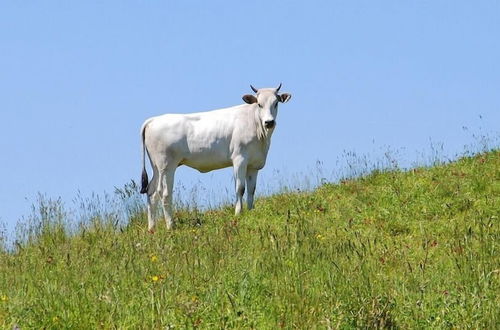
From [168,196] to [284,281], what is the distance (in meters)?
8.64

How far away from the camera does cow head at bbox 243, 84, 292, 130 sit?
16.7m

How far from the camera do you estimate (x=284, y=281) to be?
823cm

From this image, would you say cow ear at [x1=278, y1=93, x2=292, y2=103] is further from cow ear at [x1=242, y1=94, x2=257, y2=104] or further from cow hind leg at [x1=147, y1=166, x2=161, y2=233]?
cow hind leg at [x1=147, y1=166, x2=161, y2=233]

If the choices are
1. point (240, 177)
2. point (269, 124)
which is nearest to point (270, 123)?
point (269, 124)

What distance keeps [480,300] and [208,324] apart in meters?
2.08

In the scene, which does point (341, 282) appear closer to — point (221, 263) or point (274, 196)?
point (221, 263)

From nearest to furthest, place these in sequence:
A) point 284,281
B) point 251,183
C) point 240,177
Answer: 1. point 284,281
2. point 240,177
3. point 251,183

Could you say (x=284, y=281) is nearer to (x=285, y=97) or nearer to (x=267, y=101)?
(x=267, y=101)

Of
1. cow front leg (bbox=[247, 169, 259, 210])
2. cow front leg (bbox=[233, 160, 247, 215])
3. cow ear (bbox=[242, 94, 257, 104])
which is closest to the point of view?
cow front leg (bbox=[233, 160, 247, 215])

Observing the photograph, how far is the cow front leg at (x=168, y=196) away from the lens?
16516mm

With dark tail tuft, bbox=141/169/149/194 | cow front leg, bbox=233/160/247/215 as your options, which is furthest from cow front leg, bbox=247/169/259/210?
dark tail tuft, bbox=141/169/149/194

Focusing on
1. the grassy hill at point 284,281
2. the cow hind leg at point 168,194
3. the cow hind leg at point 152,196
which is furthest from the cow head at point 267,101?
the grassy hill at point 284,281

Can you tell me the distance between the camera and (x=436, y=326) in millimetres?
7027

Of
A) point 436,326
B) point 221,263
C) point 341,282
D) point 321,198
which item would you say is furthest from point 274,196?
point 436,326
